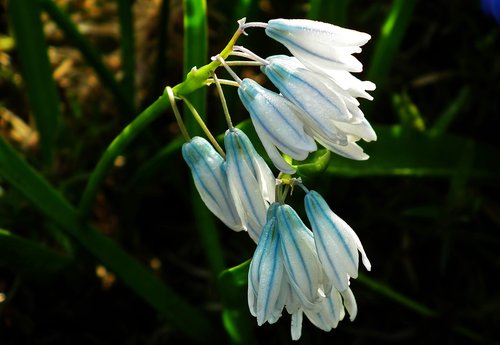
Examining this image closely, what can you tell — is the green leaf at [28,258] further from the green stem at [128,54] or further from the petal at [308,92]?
the petal at [308,92]

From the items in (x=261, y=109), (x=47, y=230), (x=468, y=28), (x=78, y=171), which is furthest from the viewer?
(x=468, y=28)

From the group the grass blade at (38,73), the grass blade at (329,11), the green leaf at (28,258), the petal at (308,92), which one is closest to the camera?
the petal at (308,92)

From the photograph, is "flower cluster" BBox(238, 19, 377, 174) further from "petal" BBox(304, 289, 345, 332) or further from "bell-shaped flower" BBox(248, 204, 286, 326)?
"petal" BBox(304, 289, 345, 332)

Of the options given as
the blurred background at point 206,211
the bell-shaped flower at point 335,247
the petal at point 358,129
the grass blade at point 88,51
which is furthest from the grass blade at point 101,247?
the petal at point 358,129

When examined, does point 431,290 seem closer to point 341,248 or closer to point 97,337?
point 97,337

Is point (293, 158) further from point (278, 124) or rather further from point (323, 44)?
point (323, 44)

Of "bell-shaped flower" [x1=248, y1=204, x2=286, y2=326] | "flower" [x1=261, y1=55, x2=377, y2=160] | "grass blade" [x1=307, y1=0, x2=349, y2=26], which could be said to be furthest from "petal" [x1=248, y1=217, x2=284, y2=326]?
"grass blade" [x1=307, y1=0, x2=349, y2=26]

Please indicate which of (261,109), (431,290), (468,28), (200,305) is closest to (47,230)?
(200,305)

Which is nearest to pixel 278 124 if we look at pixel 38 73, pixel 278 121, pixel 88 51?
pixel 278 121
